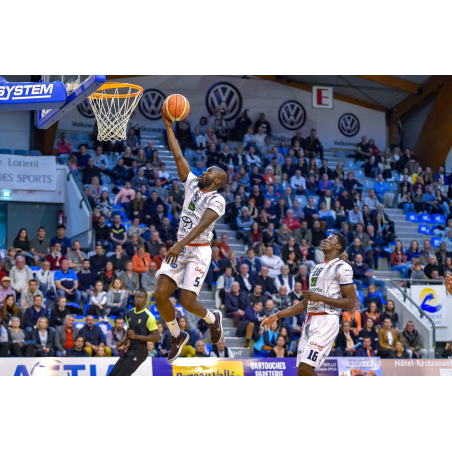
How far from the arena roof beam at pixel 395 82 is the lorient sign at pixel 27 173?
11.4m

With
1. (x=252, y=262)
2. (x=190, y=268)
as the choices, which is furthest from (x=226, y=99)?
(x=190, y=268)

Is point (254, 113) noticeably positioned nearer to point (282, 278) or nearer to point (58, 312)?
point (282, 278)

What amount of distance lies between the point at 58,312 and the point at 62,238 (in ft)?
10.4

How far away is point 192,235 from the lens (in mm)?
7082

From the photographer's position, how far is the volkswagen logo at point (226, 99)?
24.2m

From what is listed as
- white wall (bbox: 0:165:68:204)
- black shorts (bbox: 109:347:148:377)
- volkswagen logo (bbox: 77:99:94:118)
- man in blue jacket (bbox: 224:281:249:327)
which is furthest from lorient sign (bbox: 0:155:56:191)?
black shorts (bbox: 109:347:148:377)

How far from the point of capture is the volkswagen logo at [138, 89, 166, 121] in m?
23.2

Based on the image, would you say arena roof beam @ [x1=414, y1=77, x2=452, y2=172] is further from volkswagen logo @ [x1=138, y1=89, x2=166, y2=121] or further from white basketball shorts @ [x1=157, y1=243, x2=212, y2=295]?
white basketball shorts @ [x1=157, y1=243, x2=212, y2=295]

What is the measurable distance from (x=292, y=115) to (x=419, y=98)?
4908 millimetres

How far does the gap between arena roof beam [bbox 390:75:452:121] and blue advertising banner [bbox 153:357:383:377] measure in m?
14.1

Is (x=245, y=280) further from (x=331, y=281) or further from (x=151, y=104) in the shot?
(x=151, y=104)

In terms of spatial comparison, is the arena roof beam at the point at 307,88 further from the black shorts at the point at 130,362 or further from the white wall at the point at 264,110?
the black shorts at the point at 130,362

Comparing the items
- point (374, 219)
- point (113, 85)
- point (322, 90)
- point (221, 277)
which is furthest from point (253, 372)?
point (322, 90)

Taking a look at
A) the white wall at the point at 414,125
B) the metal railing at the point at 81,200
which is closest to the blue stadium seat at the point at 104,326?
the metal railing at the point at 81,200
